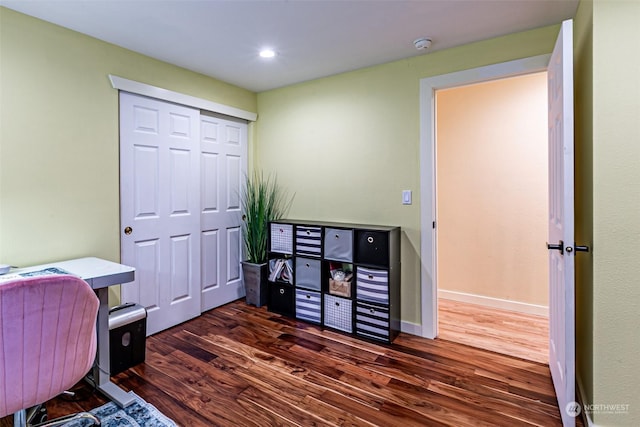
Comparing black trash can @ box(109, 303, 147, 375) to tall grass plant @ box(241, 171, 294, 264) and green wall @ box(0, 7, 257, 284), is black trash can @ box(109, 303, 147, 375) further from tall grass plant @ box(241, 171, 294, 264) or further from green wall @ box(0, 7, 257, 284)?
tall grass plant @ box(241, 171, 294, 264)

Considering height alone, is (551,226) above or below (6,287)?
above

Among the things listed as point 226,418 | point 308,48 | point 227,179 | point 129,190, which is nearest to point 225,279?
point 227,179

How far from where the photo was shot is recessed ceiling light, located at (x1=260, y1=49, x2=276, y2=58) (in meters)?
2.56

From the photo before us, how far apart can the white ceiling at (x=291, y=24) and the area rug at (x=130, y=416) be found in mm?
2342

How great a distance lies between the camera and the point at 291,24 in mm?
2162

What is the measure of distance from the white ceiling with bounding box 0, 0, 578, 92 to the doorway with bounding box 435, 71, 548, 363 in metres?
0.75

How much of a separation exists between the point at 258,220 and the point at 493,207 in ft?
8.17

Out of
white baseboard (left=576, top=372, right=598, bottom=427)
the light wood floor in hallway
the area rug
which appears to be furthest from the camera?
the light wood floor in hallway

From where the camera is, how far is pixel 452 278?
3617mm

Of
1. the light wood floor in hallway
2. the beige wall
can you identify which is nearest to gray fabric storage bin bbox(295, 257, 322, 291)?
the light wood floor in hallway

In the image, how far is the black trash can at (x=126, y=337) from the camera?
2127 millimetres

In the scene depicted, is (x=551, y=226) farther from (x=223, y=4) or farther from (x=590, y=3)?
(x=223, y=4)

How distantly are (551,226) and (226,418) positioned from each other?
86.1 inches

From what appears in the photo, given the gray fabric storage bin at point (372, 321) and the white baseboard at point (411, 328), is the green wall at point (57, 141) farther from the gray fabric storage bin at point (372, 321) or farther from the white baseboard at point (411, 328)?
the white baseboard at point (411, 328)
